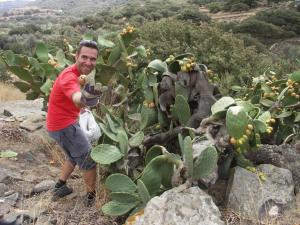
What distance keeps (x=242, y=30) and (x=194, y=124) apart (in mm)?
19246

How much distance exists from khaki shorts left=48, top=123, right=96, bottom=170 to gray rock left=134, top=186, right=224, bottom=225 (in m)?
0.90

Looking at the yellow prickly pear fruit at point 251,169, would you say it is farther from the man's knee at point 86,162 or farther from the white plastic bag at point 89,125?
the white plastic bag at point 89,125

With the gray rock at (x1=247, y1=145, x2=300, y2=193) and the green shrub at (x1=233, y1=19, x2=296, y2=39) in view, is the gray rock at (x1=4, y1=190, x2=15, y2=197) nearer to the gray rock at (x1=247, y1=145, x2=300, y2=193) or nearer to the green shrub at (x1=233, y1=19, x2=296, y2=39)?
the gray rock at (x1=247, y1=145, x2=300, y2=193)

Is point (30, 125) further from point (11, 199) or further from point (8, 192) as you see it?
point (11, 199)

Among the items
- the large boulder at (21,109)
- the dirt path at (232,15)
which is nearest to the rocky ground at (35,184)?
the large boulder at (21,109)

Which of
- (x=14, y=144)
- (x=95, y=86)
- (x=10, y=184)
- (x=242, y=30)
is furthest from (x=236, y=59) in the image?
(x=242, y=30)

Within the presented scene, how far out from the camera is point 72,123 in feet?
12.2

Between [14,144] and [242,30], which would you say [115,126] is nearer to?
[14,144]

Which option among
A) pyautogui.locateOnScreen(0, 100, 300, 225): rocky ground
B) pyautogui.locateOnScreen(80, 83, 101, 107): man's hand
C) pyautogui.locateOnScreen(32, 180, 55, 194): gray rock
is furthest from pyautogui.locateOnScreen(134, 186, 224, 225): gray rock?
pyautogui.locateOnScreen(32, 180, 55, 194): gray rock

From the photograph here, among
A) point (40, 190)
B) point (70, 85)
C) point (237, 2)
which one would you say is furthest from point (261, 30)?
point (70, 85)

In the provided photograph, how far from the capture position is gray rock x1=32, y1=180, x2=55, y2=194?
4.05m

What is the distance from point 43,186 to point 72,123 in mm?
712

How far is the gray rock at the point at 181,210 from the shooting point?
2.94 meters

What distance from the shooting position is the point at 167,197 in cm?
305
